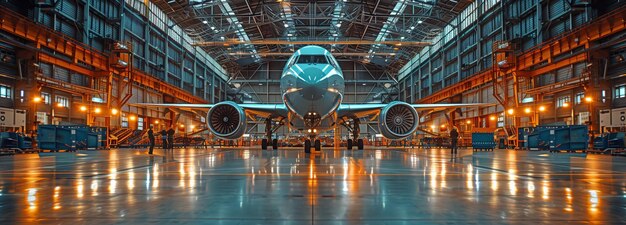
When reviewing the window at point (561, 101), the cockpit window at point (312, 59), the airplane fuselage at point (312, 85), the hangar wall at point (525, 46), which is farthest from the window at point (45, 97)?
the window at point (561, 101)

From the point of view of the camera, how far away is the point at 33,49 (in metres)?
23.9

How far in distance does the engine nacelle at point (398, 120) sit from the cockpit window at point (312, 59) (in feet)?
17.1

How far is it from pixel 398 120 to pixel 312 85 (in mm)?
7011

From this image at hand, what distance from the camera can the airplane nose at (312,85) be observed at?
1439cm

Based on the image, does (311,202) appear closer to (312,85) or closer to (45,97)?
(312,85)

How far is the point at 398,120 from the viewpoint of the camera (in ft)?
64.8

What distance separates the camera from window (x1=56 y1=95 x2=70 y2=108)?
30466mm

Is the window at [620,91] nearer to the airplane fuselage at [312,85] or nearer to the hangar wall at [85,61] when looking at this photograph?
the airplane fuselage at [312,85]

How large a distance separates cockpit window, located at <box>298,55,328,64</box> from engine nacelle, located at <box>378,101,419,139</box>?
5.20 metres

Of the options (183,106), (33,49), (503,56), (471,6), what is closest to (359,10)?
(471,6)

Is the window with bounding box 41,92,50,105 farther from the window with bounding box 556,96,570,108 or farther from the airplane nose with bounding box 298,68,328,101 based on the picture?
the window with bounding box 556,96,570,108

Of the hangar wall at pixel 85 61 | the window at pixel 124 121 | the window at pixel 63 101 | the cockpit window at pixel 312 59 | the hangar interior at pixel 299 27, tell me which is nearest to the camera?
the cockpit window at pixel 312 59

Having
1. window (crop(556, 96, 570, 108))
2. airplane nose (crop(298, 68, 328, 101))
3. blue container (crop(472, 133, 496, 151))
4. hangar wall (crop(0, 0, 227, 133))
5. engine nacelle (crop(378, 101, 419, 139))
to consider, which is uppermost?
hangar wall (crop(0, 0, 227, 133))

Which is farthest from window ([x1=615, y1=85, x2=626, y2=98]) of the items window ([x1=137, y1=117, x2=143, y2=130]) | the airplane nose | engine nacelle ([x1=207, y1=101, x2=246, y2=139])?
window ([x1=137, y1=117, x2=143, y2=130])
